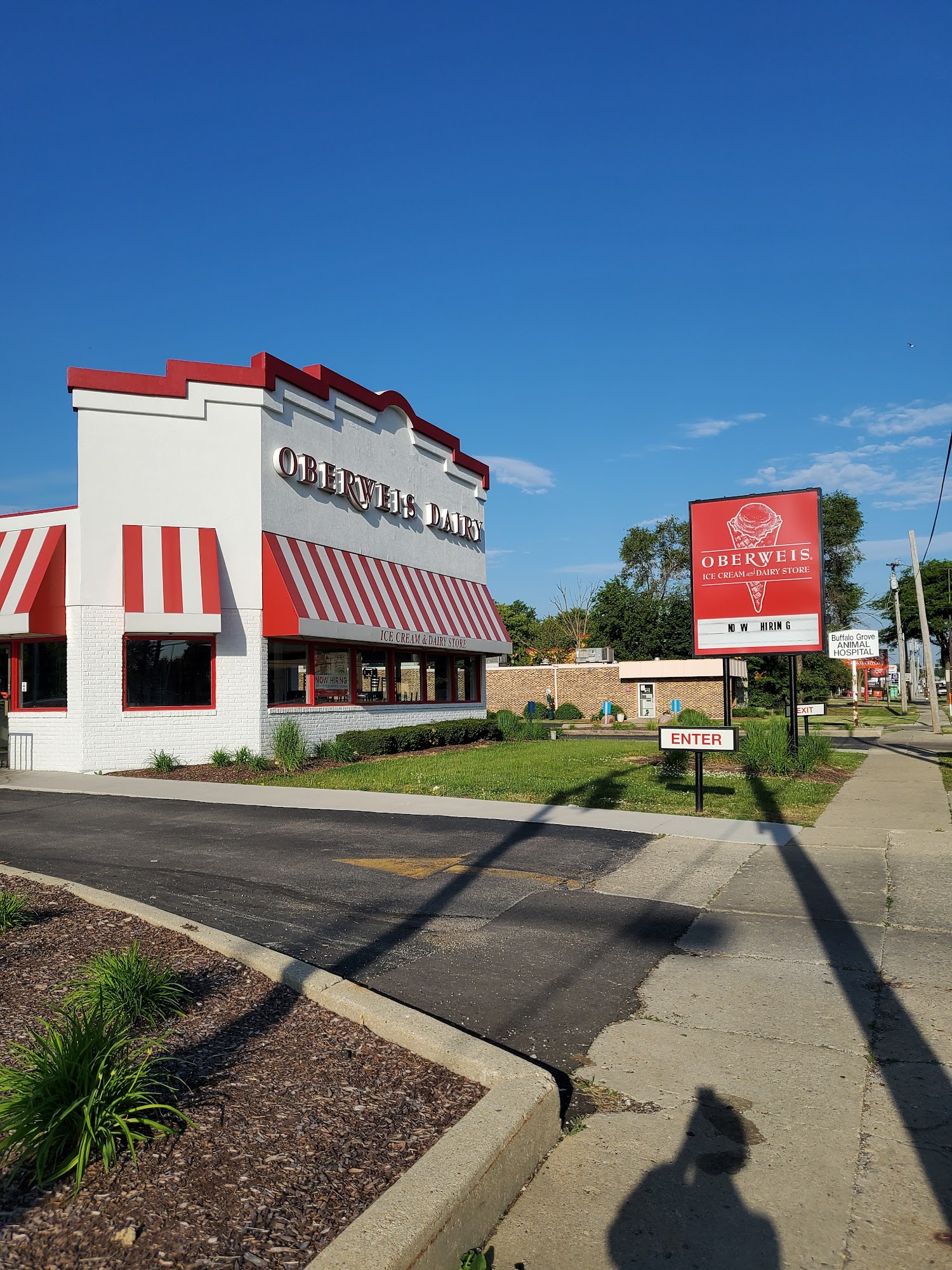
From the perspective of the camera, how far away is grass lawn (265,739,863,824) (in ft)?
41.0

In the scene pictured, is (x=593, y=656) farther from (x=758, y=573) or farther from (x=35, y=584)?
(x=35, y=584)

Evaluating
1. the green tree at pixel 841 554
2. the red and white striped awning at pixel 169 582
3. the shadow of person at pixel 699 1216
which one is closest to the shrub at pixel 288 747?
the red and white striped awning at pixel 169 582

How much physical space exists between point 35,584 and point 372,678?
8.47 meters

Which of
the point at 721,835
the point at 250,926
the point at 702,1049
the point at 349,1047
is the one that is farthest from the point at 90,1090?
the point at 721,835

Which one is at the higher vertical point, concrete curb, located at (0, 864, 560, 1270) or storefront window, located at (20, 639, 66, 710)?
storefront window, located at (20, 639, 66, 710)

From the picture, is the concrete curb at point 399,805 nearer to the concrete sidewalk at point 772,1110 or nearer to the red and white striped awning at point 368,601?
the concrete sidewalk at point 772,1110

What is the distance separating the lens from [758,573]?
1723 cm

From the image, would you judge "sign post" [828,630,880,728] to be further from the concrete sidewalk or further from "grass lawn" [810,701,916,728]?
the concrete sidewalk

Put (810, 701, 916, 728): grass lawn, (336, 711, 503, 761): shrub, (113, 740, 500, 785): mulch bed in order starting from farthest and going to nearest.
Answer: (810, 701, 916, 728): grass lawn → (336, 711, 503, 761): shrub → (113, 740, 500, 785): mulch bed

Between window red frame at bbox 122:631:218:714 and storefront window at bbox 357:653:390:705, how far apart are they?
4.28m

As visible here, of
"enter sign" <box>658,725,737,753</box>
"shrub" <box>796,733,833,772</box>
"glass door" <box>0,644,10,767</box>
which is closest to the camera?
"enter sign" <box>658,725,737,753</box>

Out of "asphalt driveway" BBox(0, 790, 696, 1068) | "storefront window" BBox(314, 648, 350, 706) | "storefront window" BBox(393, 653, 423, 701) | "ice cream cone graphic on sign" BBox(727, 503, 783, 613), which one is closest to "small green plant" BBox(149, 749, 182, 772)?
"storefront window" BBox(314, 648, 350, 706)

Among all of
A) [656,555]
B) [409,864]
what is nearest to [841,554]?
[656,555]

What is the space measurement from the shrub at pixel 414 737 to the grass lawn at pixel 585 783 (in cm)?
58
